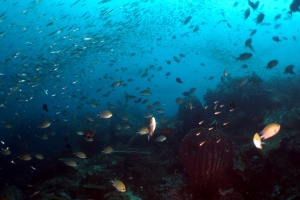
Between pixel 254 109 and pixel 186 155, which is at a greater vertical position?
pixel 186 155

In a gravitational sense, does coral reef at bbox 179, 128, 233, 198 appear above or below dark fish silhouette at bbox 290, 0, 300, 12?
below

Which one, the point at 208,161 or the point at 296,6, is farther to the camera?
the point at 296,6

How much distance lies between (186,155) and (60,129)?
29223 mm

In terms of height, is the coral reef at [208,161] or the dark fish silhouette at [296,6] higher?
the dark fish silhouette at [296,6]

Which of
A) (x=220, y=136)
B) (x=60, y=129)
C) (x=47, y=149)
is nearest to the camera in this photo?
(x=220, y=136)

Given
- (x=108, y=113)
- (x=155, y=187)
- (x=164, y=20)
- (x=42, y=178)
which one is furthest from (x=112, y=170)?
(x=164, y=20)

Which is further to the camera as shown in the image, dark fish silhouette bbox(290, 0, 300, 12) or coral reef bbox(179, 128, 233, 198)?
dark fish silhouette bbox(290, 0, 300, 12)

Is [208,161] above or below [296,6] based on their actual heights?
below

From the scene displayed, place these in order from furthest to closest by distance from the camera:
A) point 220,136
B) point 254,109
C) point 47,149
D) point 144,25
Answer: point 144,25
point 47,149
point 254,109
point 220,136

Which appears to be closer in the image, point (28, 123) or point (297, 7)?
point (297, 7)

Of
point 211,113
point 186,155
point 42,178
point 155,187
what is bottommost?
point 211,113

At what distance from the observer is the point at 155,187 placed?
6.92 meters

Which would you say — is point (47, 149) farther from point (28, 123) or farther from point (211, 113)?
point (211, 113)

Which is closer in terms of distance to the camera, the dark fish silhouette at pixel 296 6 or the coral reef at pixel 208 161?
the coral reef at pixel 208 161
